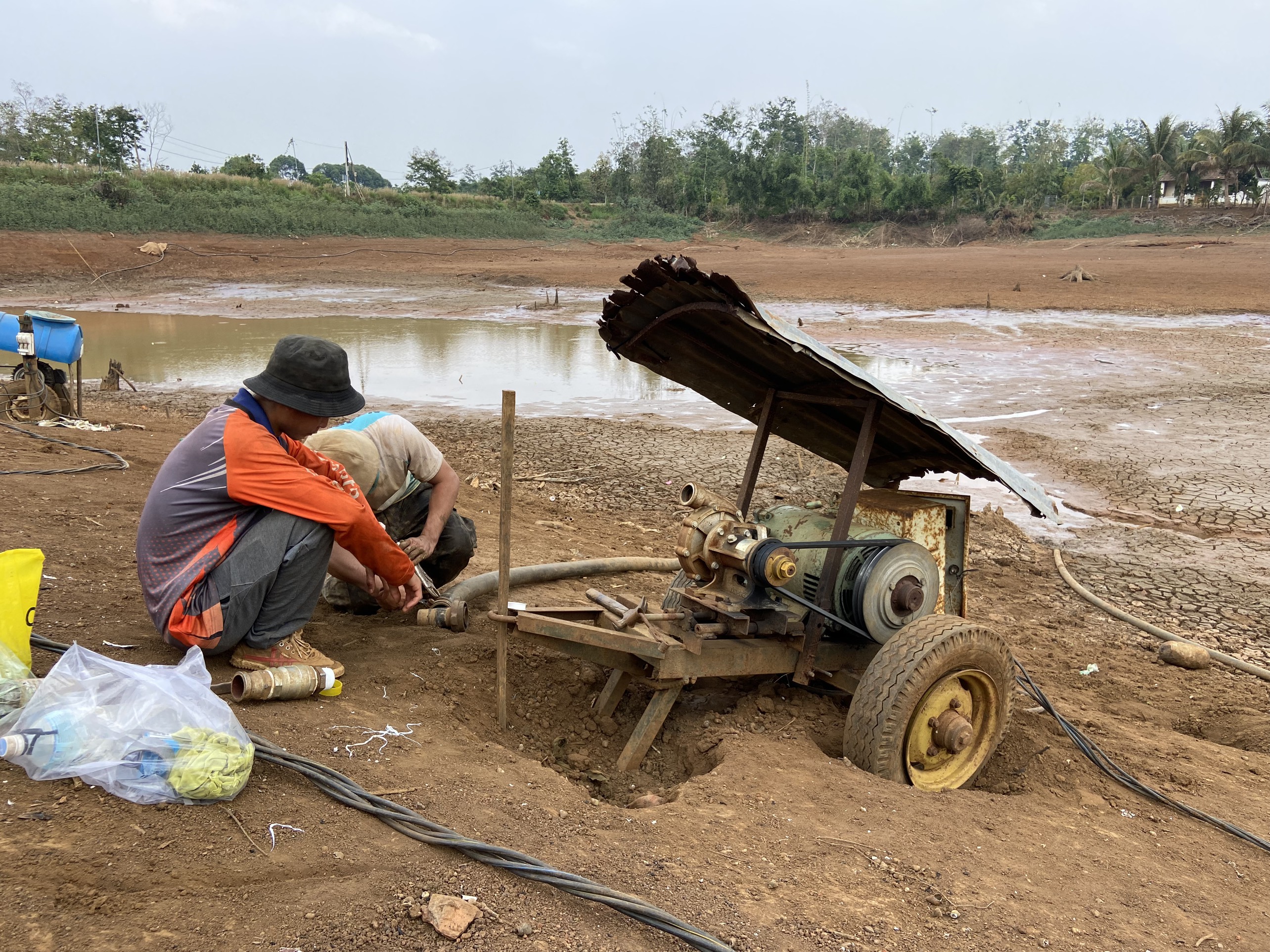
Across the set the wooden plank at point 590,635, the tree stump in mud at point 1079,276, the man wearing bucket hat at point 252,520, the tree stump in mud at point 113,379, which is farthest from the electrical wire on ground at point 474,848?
the tree stump in mud at point 1079,276

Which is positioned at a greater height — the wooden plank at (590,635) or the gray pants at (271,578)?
the gray pants at (271,578)

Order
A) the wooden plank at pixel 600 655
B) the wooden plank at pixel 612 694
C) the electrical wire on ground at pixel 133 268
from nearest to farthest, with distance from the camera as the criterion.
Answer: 1. the wooden plank at pixel 600 655
2. the wooden plank at pixel 612 694
3. the electrical wire on ground at pixel 133 268

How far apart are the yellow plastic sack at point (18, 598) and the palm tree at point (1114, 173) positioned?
51394 mm

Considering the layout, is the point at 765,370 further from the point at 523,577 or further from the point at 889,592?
the point at 523,577

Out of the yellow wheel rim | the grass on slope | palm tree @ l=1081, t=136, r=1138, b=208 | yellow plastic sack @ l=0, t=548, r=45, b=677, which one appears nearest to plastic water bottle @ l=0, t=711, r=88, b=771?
yellow plastic sack @ l=0, t=548, r=45, b=677

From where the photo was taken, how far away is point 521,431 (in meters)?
9.91

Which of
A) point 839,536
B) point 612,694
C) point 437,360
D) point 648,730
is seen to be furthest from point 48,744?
point 437,360

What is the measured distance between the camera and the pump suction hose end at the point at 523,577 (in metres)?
4.32

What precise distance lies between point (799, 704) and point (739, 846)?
49.5 inches

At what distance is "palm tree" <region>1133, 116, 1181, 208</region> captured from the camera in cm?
4609

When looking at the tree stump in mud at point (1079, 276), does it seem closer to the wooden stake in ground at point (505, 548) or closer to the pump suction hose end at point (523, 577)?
the pump suction hose end at point (523, 577)

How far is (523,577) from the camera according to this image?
5.20 m

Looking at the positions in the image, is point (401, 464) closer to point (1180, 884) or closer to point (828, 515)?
point (828, 515)

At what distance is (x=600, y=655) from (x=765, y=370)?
1435 millimetres
